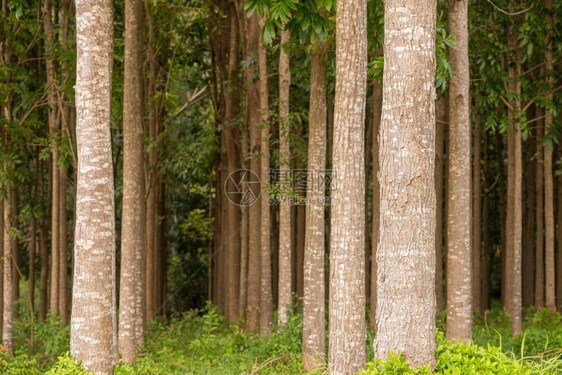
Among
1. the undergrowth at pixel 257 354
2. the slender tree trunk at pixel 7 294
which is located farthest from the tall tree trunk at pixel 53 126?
the slender tree trunk at pixel 7 294

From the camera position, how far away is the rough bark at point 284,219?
9.87 m

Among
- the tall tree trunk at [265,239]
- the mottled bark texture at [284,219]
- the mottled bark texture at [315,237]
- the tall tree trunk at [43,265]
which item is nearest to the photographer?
the mottled bark texture at [315,237]

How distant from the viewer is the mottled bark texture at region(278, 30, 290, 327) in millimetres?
9867

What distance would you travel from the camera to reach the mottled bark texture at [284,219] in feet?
32.4

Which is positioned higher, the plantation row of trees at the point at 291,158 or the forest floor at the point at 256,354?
the plantation row of trees at the point at 291,158

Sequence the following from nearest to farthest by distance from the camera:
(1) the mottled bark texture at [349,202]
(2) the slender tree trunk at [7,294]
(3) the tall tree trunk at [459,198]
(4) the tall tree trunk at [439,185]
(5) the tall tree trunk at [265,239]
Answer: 1. (1) the mottled bark texture at [349,202]
2. (3) the tall tree trunk at [459,198]
3. (2) the slender tree trunk at [7,294]
4. (5) the tall tree trunk at [265,239]
5. (4) the tall tree trunk at [439,185]

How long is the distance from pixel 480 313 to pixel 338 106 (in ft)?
34.8

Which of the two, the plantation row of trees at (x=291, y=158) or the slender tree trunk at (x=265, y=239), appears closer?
the plantation row of trees at (x=291, y=158)

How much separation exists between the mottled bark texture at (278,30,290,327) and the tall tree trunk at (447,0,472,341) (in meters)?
2.73

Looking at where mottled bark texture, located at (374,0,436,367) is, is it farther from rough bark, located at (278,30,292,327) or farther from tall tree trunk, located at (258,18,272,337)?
tall tree trunk, located at (258,18,272,337)

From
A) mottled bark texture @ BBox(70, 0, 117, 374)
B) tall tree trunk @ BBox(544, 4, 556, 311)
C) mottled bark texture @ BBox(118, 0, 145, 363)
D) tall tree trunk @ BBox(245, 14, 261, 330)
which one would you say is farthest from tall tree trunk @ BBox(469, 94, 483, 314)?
mottled bark texture @ BBox(70, 0, 117, 374)

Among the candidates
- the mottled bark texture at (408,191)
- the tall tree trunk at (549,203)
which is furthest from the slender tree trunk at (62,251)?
the tall tree trunk at (549,203)

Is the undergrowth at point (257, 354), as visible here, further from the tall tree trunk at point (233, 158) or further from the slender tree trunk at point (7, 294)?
the tall tree trunk at point (233, 158)

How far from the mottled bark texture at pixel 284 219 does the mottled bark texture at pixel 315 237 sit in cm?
146
